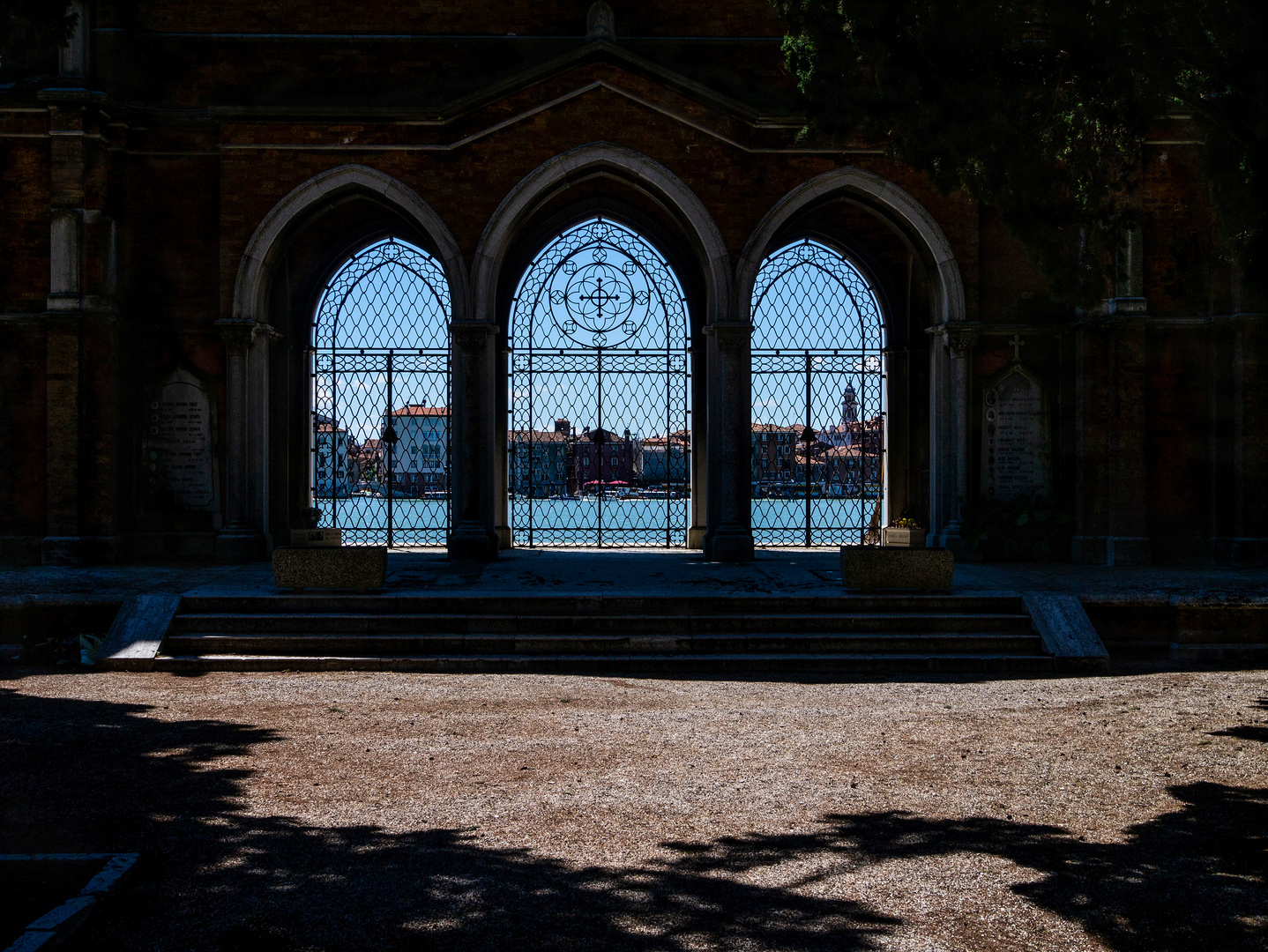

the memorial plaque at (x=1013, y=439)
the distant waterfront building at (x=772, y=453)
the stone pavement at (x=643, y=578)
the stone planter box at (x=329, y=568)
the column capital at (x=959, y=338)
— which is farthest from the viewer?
the distant waterfront building at (x=772, y=453)

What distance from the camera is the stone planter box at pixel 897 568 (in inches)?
399

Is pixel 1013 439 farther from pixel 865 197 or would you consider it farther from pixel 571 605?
pixel 571 605

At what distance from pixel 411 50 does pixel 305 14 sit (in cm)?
155

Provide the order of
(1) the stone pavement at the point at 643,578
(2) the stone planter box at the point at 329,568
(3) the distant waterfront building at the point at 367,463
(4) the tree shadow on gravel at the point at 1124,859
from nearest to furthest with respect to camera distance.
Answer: (4) the tree shadow on gravel at the point at 1124,859 → (2) the stone planter box at the point at 329,568 → (1) the stone pavement at the point at 643,578 → (3) the distant waterfront building at the point at 367,463

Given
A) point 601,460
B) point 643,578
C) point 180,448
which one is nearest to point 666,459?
point 601,460

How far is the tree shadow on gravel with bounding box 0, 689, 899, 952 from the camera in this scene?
11.8 feet

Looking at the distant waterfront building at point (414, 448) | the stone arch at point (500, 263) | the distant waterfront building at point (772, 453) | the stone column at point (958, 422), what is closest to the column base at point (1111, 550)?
the stone column at point (958, 422)

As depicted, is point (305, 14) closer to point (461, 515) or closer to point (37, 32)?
point (461, 515)

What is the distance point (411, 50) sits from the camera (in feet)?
48.9

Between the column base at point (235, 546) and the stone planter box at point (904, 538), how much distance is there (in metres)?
8.10

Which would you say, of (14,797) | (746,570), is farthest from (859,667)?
(14,797)

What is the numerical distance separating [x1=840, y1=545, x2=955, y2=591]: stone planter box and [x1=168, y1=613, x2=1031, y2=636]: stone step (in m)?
0.55

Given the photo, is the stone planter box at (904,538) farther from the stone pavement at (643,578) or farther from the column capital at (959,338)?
the column capital at (959,338)

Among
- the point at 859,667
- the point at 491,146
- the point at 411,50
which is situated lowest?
the point at 859,667
